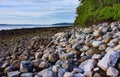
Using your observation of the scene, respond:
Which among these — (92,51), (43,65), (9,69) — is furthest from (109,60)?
(9,69)

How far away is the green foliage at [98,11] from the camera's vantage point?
19297 millimetres

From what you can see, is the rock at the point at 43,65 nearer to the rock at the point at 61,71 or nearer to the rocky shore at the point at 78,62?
the rocky shore at the point at 78,62

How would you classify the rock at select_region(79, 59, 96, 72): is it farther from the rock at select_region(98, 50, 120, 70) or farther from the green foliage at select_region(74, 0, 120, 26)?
the green foliage at select_region(74, 0, 120, 26)

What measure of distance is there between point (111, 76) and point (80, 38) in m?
5.03

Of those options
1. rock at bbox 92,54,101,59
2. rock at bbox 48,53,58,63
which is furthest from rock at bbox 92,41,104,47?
rock at bbox 92,54,101,59

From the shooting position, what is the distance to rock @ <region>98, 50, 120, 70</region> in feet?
28.0

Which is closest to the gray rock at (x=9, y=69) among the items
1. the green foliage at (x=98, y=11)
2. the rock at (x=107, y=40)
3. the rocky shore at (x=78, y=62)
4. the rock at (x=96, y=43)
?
the rocky shore at (x=78, y=62)

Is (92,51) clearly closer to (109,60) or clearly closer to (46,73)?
(109,60)

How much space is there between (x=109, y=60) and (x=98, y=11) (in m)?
13.8

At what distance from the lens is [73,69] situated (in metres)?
8.91

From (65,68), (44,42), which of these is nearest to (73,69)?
(65,68)

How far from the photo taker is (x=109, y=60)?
857 centimetres

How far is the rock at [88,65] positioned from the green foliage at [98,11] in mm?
9485

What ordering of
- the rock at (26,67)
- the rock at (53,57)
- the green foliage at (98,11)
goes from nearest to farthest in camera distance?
the rock at (26,67) < the rock at (53,57) < the green foliage at (98,11)
